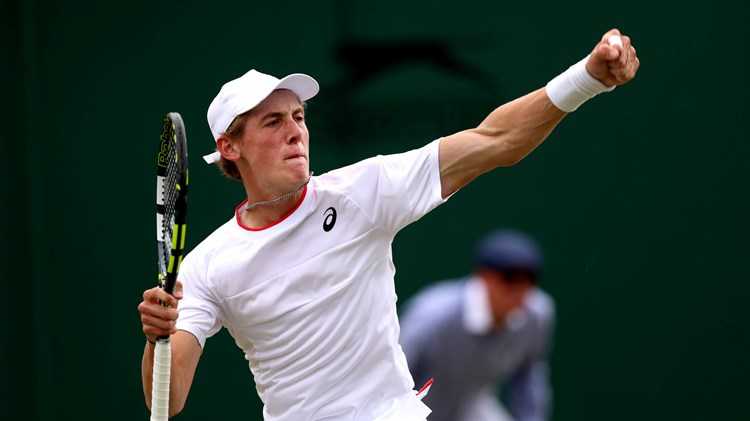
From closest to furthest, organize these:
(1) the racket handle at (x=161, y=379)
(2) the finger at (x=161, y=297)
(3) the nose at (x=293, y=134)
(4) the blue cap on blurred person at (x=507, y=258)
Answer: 1. (2) the finger at (x=161, y=297)
2. (1) the racket handle at (x=161, y=379)
3. (3) the nose at (x=293, y=134)
4. (4) the blue cap on blurred person at (x=507, y=258)

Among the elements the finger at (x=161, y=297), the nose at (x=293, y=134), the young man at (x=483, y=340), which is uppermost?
the nose at (x=293, y=134)

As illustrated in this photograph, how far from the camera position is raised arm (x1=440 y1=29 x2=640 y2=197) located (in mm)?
2963

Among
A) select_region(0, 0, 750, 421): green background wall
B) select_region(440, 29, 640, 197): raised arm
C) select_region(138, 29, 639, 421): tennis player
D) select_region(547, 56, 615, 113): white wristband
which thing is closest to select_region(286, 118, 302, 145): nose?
select_region(138, 29, 639, 421): tennis player

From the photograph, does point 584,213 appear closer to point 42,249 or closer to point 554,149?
point 554,149

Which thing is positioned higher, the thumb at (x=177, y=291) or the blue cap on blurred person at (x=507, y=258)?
the thumb at (x=177, y=291)

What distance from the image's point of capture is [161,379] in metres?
3.23

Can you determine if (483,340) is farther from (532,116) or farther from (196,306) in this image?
(532,116)

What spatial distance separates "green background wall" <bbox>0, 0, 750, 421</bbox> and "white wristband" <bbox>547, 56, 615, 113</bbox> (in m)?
2.52

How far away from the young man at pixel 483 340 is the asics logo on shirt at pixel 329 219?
63 cm

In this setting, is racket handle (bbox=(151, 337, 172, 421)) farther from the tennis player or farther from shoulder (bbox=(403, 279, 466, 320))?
shoulder (bbox=(403, 279, 466, 320))

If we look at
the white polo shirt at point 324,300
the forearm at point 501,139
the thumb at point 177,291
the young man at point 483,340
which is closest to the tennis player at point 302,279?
the white polo shirt at point 324,300

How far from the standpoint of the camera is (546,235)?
562 centimetres

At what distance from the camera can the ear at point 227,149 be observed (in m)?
3.55

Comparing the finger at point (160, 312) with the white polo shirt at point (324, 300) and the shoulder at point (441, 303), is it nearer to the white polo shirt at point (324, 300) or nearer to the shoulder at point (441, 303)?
the white polo shirt at point (324, 300)
